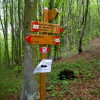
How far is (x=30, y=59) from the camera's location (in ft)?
11.8

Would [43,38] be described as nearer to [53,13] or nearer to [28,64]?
[53,13]

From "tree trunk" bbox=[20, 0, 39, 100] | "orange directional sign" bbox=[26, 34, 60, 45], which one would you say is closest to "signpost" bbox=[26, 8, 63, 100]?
"orange directional sign" bbox=[26, 34, 60, 45]

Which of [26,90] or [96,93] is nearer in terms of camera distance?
[26,90]

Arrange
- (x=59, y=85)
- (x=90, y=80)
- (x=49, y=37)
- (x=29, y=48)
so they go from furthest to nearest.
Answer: (x=90, y=80) < (x=59, y=85) < (x=29, y=48) < (x=49, y=37)

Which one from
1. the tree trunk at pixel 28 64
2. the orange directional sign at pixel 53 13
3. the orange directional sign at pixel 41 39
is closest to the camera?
the orange directional sign at pixel 41 39

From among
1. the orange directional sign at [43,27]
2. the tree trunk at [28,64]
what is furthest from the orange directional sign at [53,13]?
the tree trunk at [28,64]

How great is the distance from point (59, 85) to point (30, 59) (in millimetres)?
2603

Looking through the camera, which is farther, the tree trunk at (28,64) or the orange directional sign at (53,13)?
the tree trunk at (28,64)

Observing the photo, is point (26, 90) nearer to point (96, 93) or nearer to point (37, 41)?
point (37, 41)

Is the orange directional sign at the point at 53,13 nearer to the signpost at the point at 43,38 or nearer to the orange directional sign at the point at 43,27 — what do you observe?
the signpost at the point at 43,38

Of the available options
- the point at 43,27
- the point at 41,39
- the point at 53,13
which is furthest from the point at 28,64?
the point at 53,13

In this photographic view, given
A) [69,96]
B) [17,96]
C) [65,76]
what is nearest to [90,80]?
[65,76]

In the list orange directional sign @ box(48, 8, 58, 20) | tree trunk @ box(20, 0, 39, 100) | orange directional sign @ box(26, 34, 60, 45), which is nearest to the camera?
orange directional sign @ box(26, 34, 60, 45)

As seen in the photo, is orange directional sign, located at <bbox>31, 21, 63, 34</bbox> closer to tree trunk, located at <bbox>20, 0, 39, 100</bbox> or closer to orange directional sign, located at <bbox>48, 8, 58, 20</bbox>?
orange directional sign, located at <bbox>48, 8, 58, 20</bbox>
